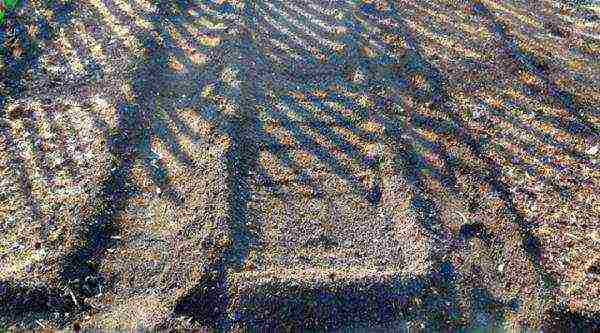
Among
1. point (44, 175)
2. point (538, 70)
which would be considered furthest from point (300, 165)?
point (538, 70)

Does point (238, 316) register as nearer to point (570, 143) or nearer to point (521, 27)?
point (570, 143)

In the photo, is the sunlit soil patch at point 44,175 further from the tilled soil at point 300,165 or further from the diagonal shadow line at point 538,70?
the diagonal shadow line at point 538,70

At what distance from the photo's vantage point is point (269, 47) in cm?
464

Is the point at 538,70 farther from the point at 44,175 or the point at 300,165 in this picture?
the point at 44,175

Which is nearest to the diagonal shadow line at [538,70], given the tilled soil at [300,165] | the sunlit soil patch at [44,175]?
the tilled soil at [300,165]

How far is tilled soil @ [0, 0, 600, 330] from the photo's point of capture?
308 centimetres

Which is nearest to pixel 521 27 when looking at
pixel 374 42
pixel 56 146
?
pixel 374 42

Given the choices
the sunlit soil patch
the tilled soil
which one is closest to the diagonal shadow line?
the tilled soil

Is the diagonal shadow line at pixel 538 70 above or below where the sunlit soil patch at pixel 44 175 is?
above

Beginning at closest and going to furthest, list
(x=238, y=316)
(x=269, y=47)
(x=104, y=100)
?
(x=238, y=316) < (x=104, y=100) < (x=269, y=47)

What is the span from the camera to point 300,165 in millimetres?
3752

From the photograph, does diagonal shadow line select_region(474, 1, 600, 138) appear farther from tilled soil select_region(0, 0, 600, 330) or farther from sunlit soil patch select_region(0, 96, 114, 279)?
sunlit soil patch select_region(0, 96, 114, 279)

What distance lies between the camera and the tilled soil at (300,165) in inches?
121

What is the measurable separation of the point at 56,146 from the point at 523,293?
10.4 feet
